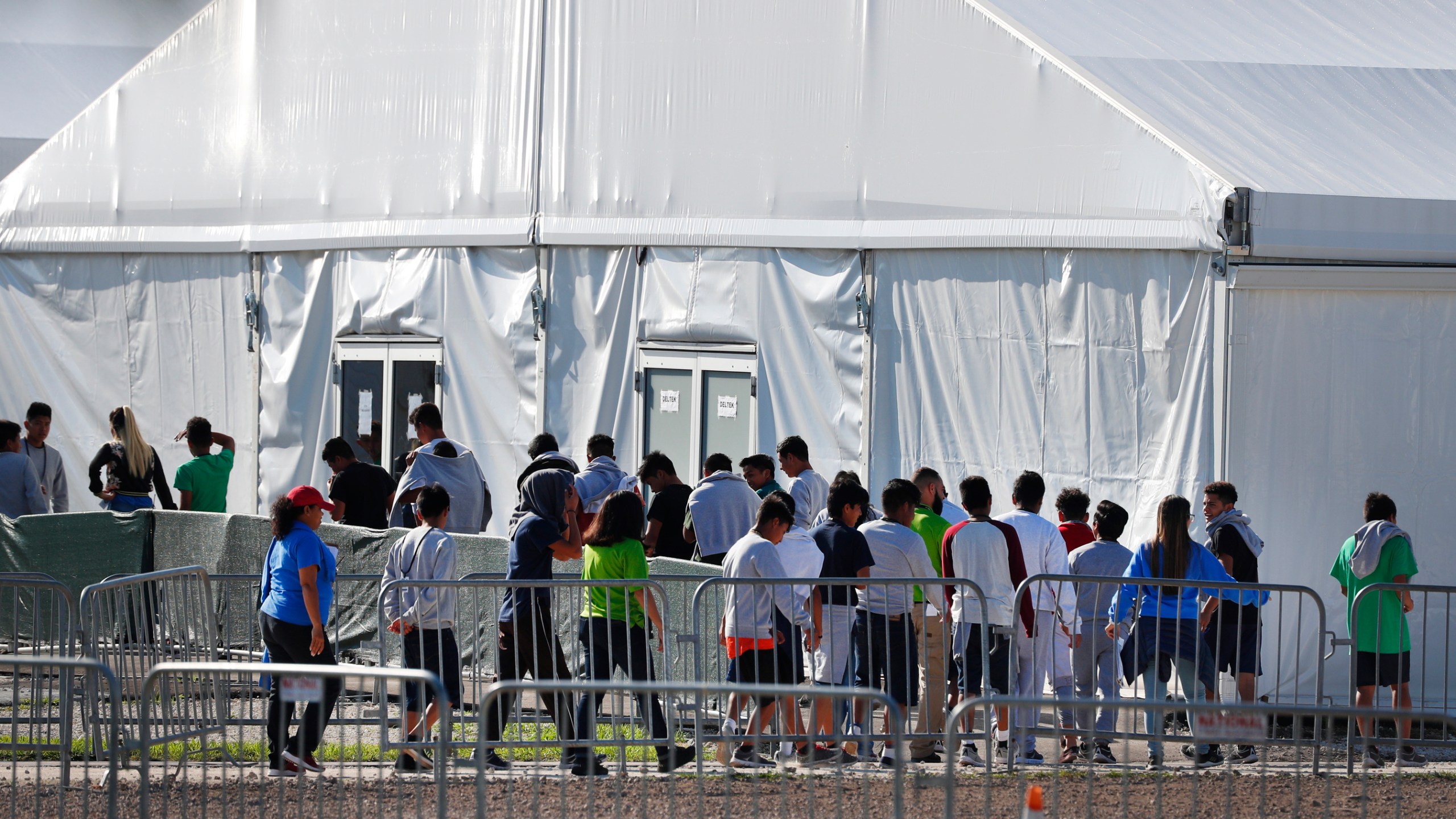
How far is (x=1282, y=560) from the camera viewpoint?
10.4 metres

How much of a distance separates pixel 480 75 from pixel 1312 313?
800 centimetres

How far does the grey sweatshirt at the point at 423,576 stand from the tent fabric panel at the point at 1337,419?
5069 millimetres

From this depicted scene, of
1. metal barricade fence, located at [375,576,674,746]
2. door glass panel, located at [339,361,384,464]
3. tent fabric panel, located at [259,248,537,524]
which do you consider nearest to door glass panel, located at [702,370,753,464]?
tent fabric panel, located at [259,248,537,524]

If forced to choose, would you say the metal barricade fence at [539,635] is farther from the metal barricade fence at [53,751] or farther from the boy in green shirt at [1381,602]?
the boy in green shirt at [1381,602]

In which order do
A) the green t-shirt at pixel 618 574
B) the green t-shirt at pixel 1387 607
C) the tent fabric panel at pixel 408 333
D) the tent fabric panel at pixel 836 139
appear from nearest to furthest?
the green t-shirt at pixel 618 574 → the green t-shirt at pixel 1387 607 → the tent fabric panel at pixel 836 139 → the tent fabric panel at pixel 408 333

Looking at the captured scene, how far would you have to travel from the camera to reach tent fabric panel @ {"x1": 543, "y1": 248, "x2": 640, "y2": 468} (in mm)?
14195

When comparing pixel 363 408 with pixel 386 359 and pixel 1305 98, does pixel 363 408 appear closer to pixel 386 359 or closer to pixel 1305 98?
pixel 386 359

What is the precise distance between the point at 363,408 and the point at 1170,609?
30.0ft

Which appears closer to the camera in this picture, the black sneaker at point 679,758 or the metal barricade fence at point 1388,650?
the black sneaker at point 679,758

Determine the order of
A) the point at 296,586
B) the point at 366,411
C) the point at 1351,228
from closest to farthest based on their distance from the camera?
the point at 296,586 < the point at 1351,228 < the point at 366,411

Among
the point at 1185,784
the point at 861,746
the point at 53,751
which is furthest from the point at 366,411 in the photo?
the point at 1185,784

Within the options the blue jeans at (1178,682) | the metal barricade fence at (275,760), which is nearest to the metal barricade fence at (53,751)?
the metal barricade fence at (275,760)

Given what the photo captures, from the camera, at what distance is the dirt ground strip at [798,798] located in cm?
753

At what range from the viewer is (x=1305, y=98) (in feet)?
38.7
